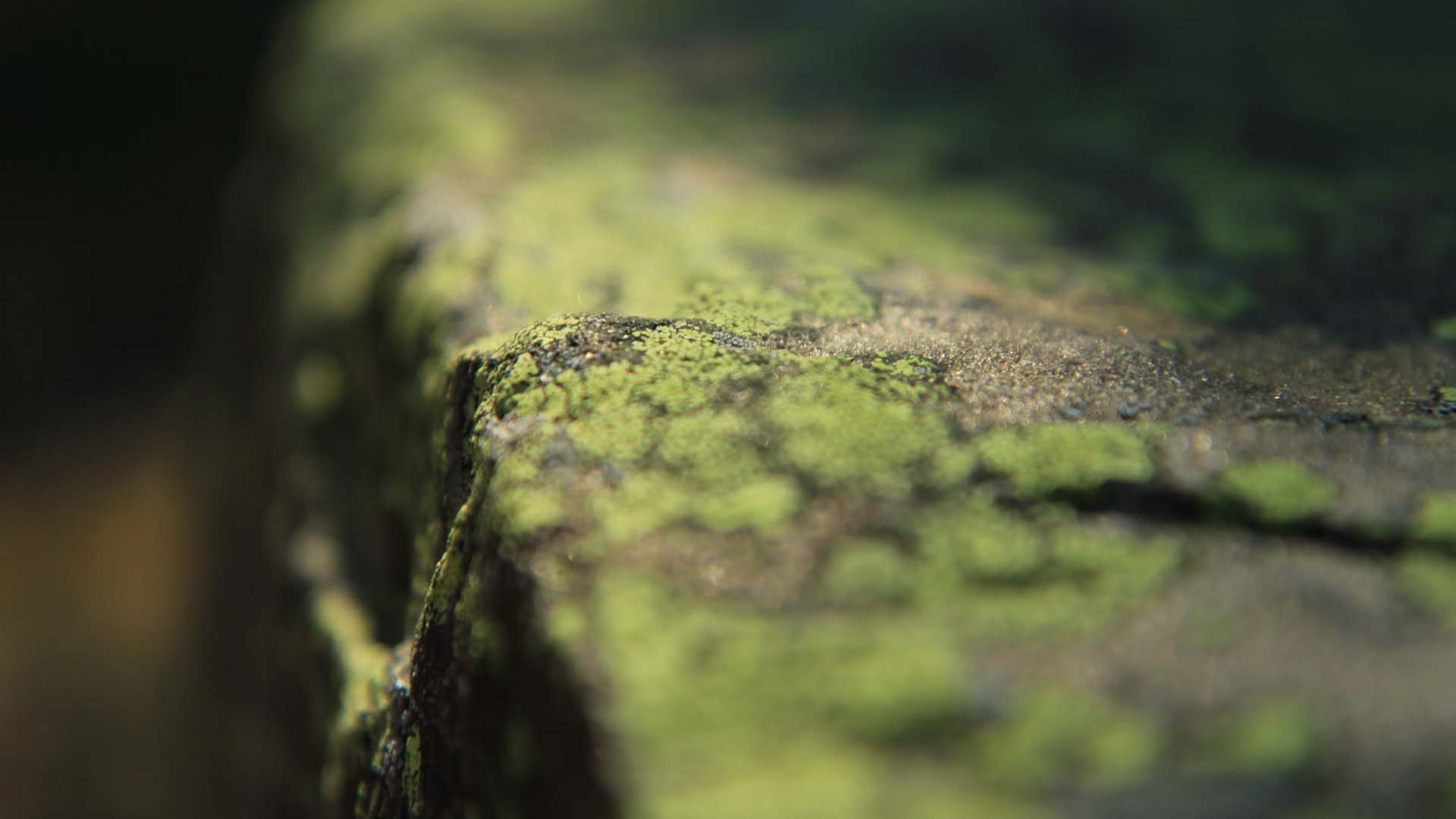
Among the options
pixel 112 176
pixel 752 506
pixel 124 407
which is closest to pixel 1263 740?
pixel 752 506

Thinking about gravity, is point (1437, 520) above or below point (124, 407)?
above

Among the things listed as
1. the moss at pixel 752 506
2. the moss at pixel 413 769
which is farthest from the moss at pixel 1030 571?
the moss at pixel 413 769

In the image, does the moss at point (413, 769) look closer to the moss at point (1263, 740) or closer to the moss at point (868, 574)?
the moss at point (868, 574)

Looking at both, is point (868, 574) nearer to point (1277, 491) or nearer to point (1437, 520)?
point (1277, 491)

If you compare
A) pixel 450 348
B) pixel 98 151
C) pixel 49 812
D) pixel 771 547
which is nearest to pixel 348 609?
pixel 450 348

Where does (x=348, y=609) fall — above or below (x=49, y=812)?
above

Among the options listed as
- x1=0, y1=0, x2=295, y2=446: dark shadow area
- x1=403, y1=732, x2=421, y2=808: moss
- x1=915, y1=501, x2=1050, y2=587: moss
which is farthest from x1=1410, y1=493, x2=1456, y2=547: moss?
x1=0, y1=0, x2=295, y2=446: dark shadow area

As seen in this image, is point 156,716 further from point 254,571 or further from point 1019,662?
point 1019,662
